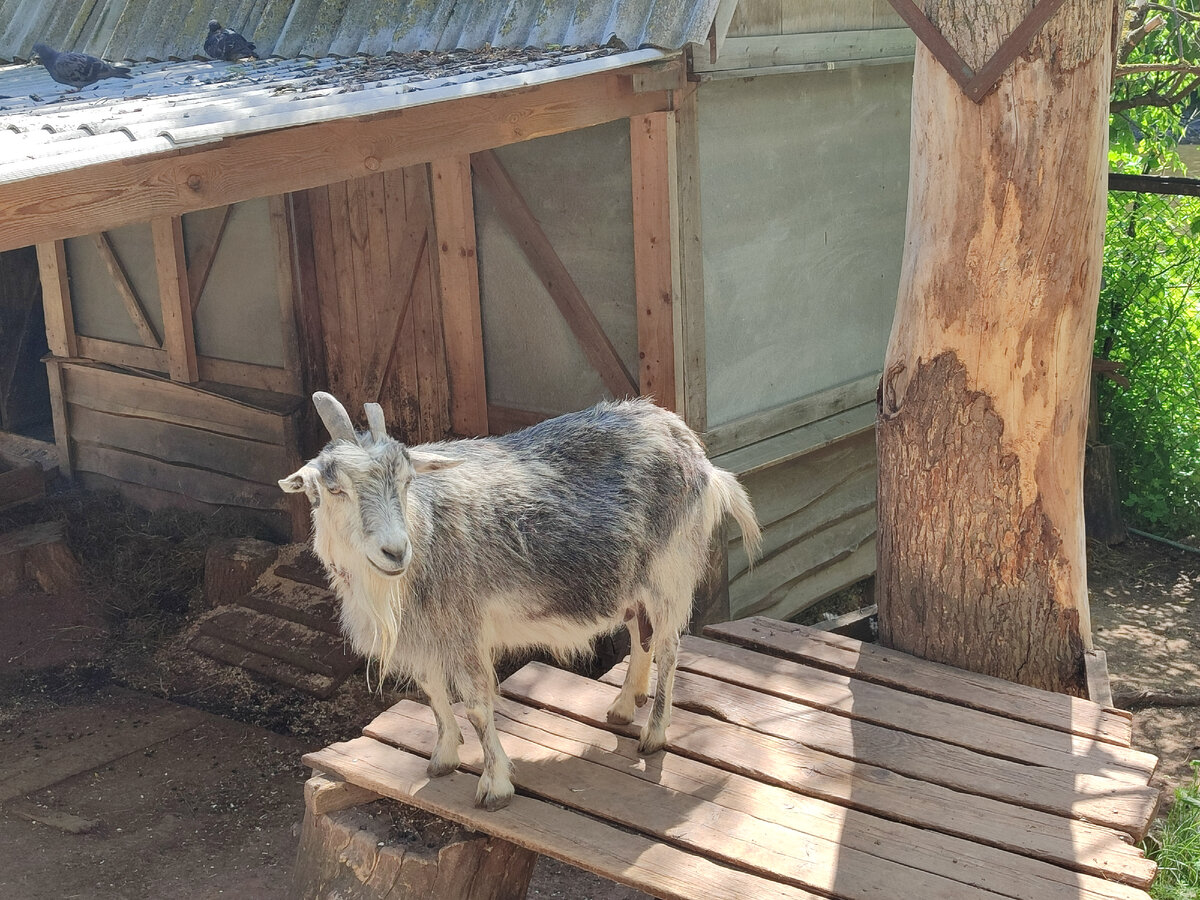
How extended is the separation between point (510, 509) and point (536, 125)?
1.77 metres

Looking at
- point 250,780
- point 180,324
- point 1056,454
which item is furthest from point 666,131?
point 180,324

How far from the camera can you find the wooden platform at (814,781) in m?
3.35

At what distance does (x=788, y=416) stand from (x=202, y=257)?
160 inches

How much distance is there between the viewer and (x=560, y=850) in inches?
137

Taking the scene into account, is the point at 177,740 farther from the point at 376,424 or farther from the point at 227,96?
the point at 376,424

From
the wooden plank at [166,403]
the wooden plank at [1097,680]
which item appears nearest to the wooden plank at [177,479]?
the wooden plank at [166,403]

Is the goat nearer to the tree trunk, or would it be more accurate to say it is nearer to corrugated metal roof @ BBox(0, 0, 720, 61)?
the tree trunk

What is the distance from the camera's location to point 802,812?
11.9 ft

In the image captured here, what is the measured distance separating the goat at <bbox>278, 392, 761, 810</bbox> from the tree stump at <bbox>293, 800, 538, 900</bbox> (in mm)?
177

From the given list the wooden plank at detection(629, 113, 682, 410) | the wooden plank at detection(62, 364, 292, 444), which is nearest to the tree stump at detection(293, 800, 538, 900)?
the wooden plank at detection(629, 113, 682, 410)

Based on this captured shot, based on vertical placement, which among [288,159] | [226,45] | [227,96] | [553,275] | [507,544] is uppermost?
[226,45]

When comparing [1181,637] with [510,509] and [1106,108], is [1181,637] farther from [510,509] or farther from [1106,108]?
[510,509]

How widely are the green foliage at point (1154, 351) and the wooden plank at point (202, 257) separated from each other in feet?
18.9

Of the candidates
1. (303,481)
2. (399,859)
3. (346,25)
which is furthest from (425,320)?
(399,859)
